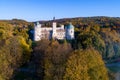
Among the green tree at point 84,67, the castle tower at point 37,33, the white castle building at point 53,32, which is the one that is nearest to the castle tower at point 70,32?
the white castle building at point 53,32

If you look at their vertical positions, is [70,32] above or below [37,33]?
below

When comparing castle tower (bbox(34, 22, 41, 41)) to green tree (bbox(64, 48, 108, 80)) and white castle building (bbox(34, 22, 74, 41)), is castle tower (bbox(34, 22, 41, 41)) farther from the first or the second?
green tree (bbox(64, 48, 108, 80))

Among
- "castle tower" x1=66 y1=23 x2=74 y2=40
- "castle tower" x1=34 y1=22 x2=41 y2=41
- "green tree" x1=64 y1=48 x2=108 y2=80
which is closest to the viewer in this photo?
"green tree" x1=64 y1=48 x2=108 y2=80

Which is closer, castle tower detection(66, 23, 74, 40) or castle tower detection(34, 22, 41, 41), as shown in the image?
castle tower detection(34, 22, 41, 41)

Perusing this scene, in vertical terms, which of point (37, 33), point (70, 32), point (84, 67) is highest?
point (84, 67)

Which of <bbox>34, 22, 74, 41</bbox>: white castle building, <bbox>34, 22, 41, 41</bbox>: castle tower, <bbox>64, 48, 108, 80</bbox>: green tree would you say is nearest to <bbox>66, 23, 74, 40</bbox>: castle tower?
<bbox>34, 22, 74, 41</bbox>: white castle building

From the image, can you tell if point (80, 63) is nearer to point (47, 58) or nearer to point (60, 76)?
point (60, 76)

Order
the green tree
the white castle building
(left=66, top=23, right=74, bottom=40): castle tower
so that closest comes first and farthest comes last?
the green tree → the white castle building → (left=66, top=23, right=74, bottom=40): castle tower

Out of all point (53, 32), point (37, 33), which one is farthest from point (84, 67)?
point (53, 32)

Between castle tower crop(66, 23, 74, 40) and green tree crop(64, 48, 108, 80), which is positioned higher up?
green tree crop(64, 48, 108, 80)

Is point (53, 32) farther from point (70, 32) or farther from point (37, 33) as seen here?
point (37, 33)

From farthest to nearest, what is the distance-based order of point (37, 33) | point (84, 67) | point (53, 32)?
point (53, 32) → point (37, 33) → point (84, 67)
